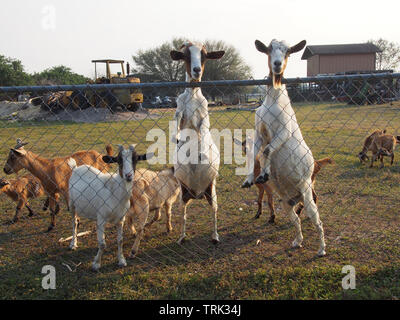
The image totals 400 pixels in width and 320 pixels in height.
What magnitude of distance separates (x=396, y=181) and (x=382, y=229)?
264 centimetres

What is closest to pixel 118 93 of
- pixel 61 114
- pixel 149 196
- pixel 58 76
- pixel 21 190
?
pixel 61 114

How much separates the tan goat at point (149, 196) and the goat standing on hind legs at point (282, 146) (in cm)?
144

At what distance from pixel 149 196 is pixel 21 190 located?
243 cm

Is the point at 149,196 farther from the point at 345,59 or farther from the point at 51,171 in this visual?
the point at 345,59

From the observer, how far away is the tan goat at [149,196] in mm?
4121

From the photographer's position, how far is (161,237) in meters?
4.54

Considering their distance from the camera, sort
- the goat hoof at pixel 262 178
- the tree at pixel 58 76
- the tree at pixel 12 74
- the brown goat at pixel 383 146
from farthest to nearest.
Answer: the tree at pixel 58 76, the tree at pixel 12 74, the brown goat at pixel 383 146, the goat hoof at pixel 262 178

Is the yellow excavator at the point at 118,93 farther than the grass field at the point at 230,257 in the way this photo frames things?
Yes

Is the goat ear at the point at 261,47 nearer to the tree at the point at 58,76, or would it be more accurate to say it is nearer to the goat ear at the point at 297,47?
the goat ear at the point at 297,47

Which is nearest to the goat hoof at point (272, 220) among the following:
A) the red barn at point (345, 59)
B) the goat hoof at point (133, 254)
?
the goat hoof at point (133, 254)

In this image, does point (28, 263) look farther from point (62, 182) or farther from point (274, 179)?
point (274, 179)

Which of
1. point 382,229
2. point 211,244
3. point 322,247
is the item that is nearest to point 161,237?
point 211,244

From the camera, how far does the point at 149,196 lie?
4.44 m

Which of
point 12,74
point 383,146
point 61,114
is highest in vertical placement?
point 12,74
